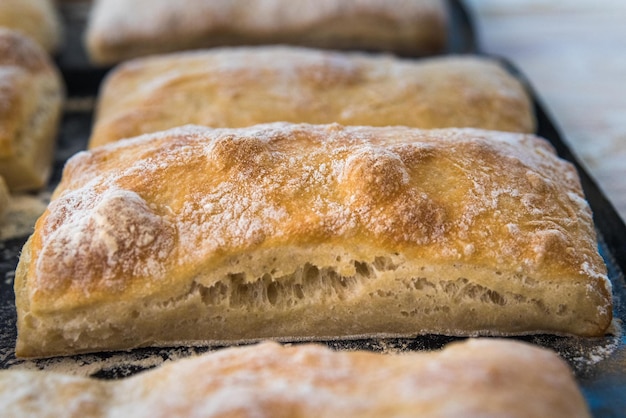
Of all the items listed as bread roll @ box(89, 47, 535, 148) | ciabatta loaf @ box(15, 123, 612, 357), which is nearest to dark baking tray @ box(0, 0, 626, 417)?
ciabatta loaf @ box(15, 123, 612, 357)

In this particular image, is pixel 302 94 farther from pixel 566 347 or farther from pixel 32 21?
pixel 32 21

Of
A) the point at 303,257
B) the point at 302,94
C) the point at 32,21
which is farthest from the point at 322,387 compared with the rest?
the point at 32,21

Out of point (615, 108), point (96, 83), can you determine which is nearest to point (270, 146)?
point (96, 83)

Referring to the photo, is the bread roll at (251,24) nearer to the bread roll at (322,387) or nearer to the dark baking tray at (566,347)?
the dark baking tray at (566,347)

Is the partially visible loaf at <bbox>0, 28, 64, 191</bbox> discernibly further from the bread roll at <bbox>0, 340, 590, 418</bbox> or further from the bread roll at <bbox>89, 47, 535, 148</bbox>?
the bread roll at <bbox>0, 340, 590, 418</bbox>

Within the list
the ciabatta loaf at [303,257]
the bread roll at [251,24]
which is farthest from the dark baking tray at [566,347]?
the bread roll at [251,24]

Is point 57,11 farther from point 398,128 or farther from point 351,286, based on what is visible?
point 351,286
